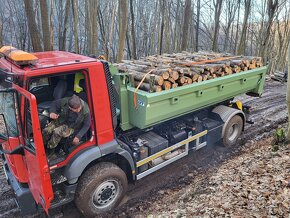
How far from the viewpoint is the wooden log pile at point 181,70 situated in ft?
15.5

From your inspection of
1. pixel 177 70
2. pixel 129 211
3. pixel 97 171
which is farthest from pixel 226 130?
pixel 97 171

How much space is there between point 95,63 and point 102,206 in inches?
97.6

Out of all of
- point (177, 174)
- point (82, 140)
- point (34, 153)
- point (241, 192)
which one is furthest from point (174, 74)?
point (34, 153)

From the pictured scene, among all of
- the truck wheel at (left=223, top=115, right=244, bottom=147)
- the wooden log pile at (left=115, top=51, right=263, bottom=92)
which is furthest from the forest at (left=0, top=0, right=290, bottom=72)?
the truck wheel at (left=223, top=115, right=244, bottom=147)

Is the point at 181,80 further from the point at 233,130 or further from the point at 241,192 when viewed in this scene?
the point at 233,130

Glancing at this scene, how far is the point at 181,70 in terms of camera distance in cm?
506

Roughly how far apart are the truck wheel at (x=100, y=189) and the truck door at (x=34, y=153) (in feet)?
2.01

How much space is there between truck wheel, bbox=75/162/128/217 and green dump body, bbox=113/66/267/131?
870mm

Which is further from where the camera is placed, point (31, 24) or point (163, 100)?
point (31, 24)

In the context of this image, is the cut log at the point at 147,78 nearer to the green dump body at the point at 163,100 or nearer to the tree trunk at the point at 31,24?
the green dump body at the point at 163,100

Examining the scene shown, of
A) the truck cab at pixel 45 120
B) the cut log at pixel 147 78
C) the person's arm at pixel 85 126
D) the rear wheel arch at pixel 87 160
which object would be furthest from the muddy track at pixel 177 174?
the cut log at pixel 147 78

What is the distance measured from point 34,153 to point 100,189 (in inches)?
55.4

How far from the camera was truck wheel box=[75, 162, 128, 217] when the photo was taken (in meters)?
4.13

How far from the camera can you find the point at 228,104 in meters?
6.91
